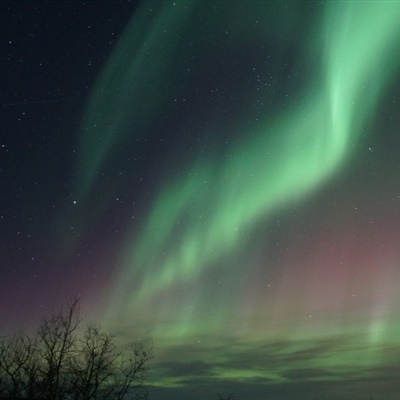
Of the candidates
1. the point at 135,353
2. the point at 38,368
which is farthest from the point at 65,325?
the point at 135,353

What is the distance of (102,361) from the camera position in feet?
88.9

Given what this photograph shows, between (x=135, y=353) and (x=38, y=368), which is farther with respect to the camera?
(x=135, y=353)

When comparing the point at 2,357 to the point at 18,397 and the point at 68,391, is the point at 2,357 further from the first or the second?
the point at 68,391

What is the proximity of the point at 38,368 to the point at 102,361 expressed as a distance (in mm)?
3096

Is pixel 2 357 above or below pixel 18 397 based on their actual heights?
above

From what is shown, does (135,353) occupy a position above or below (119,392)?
above

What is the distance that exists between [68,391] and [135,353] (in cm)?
386

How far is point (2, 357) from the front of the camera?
28297 millimetres

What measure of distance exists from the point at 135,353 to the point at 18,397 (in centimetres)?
624

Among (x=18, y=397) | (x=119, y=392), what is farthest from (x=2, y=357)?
(x=119, y=392)

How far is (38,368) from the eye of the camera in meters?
26.5

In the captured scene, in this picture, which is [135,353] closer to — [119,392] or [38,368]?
[119,392]

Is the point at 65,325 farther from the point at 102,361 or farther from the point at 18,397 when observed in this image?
the point at 18,397

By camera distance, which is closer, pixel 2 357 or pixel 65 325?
pixel 65 325
